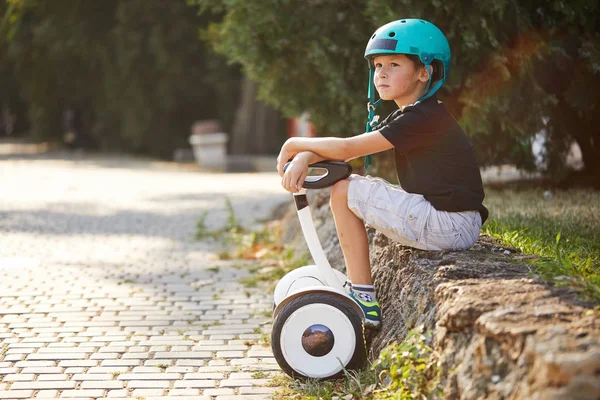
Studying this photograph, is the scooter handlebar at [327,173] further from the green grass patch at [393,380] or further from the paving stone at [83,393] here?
the paving stone at [83,393]

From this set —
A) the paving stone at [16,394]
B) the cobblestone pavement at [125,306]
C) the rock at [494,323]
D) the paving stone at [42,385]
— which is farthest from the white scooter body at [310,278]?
the paving stone at [16,394]

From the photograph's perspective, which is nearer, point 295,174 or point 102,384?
point 295,174

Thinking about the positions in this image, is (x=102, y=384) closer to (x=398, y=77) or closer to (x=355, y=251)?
(x=355, y=251)

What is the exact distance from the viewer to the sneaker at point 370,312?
396cm

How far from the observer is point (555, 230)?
529 centimetres

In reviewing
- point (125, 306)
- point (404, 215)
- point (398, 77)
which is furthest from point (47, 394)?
point (398, 77)

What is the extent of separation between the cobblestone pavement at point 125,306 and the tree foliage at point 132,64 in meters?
10.4

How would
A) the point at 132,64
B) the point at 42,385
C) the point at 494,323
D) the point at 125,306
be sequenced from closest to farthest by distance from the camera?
the point at 494,323 → the point at 42,385 → the point at 125,306 → the point at 132,64

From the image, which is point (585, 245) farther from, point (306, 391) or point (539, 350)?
point (539, 350)

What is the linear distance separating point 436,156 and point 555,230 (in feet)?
5.55

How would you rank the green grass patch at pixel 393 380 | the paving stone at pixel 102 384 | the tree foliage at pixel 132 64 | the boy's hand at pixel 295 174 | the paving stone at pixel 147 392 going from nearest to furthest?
1. the green grass patch at pixel 393 380
2. the boy's hand at pixel 295 174
3. the paving stone at pixel 147 392
4. the paving stone at pixel 102 384
5. the tree foliage at pixel 132 64

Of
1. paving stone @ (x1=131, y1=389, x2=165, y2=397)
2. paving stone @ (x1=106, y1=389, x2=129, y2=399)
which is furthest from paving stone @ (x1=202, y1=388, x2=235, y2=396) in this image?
paving stone @ (x1=106, y1=389, x2=129, y2=399)

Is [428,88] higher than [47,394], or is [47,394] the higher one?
[428,88]

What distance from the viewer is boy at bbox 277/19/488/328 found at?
3.89 meters
